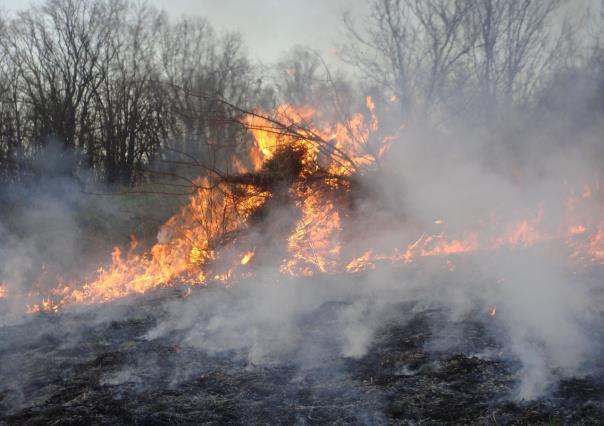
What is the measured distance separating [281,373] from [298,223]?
3062 millimetres

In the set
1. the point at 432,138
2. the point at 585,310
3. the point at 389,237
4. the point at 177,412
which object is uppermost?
the point at 432,138

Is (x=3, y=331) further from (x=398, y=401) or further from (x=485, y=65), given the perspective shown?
(x=485, y=65)

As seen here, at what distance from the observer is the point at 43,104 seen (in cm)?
1850

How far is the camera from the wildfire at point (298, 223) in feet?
20.8

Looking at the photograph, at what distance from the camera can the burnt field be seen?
3.33 m

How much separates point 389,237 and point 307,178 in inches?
53.2

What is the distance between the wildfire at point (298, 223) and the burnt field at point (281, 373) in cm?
134

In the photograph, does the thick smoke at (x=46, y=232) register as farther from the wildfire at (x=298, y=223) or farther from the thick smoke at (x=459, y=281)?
the thick smoke at (x=459, y=281)

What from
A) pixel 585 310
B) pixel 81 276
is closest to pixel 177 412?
pixel 585 310

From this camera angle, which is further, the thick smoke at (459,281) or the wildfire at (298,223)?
the wildfire at (298,223)

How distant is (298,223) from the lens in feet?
22.3

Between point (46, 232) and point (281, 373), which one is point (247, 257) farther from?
point (46, 232)

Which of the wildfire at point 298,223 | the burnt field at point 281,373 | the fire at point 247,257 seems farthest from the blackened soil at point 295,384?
the fire at point 247,257

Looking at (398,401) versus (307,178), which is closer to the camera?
(398,401)
